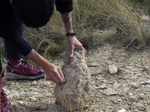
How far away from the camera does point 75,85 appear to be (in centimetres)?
209

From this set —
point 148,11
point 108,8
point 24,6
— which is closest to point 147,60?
point 108,8

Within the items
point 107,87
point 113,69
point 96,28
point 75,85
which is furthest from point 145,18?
point 75,85

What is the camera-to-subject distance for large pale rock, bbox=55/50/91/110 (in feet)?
6.85

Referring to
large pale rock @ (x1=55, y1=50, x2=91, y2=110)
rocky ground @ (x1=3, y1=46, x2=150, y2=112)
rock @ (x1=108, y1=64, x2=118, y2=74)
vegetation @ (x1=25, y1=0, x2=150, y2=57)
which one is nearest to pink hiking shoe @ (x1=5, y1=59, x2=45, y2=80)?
rocky ground @ (x1=3, y1=46, x2=150, y2=112)

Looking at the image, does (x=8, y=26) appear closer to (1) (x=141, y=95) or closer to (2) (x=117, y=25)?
(1) (x=141, y=95)

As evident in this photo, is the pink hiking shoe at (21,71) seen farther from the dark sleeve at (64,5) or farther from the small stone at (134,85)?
the small stone at (134,85)

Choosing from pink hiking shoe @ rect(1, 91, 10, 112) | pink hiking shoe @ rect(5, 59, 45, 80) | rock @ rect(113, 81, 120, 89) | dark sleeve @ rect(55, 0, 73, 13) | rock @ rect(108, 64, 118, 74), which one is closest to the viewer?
dark sleeve @ rect(55, 0, 73, 13)

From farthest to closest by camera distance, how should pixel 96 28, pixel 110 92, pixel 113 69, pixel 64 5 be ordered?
1. pixel 96 28
2. pixel 113 69
3. pixel 110 92
4. pixel 64 5

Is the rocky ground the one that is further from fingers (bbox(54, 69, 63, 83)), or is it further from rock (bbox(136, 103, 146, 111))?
fingers (bbox(54, 69, 63, 83))

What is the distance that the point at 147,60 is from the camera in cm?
295

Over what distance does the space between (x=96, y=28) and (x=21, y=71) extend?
1.51 meters

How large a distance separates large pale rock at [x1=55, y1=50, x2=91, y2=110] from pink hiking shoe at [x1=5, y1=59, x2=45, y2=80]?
0.79m

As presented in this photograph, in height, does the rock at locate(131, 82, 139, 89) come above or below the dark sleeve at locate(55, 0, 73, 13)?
below

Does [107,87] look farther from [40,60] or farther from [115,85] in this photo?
[40,60]
